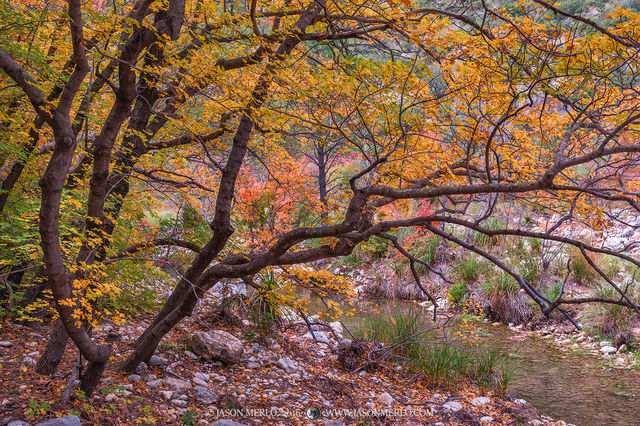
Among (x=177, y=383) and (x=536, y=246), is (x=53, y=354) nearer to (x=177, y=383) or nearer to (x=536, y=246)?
(x=177, y=383)

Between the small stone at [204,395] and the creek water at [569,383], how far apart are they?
8.69 ft

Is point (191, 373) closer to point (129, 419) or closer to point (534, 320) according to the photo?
point (129, 419)

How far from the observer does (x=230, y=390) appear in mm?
3791

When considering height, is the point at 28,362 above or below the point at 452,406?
below

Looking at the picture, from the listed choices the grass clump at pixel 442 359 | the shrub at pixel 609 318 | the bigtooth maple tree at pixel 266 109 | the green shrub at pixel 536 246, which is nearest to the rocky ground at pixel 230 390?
the grass clump at pixel 442 359

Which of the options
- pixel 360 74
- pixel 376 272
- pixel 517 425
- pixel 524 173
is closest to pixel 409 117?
pixel 360 74

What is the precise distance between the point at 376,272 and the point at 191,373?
7.39 m

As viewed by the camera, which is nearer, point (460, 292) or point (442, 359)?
point (442, 359)

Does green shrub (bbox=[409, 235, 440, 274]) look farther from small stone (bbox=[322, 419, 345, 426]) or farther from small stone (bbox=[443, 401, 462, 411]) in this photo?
small stone (bbox=[322, 419, 345, 426])

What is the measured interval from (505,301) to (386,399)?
5.12 metres

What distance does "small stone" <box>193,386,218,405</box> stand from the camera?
3396mm

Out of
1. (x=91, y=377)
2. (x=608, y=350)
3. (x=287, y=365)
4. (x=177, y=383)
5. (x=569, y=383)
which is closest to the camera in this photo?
(x=91, y=377)

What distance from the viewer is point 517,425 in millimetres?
4211

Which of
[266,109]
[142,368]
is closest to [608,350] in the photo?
[266,109]
